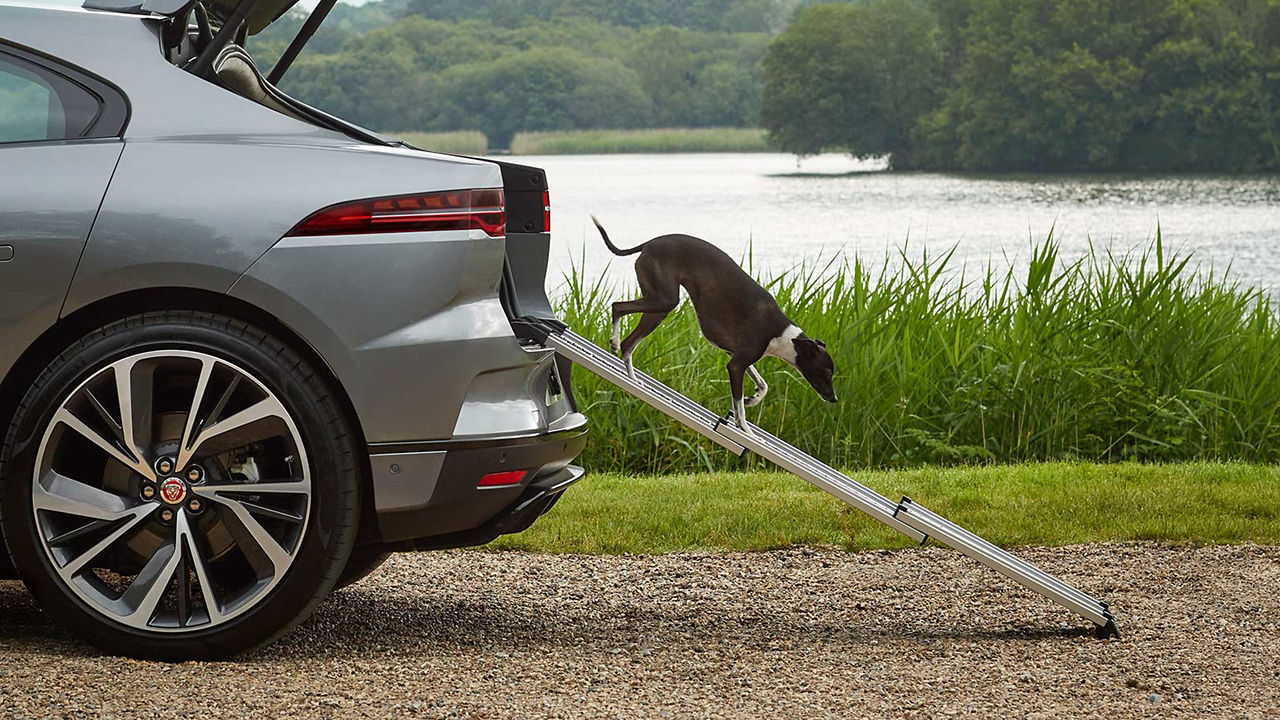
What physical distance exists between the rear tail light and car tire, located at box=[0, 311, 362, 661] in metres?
0.35

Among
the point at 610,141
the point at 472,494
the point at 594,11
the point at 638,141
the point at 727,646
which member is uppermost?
the point at 594,11

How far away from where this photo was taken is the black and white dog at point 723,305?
14.5ft

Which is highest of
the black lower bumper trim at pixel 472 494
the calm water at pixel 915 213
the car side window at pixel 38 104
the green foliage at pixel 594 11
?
the green foliage at pixel 594 11

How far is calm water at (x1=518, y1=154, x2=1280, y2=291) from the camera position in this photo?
28172 mm

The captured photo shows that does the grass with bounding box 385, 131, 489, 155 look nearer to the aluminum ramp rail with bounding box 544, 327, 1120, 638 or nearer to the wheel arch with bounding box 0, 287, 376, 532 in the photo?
the aluminum ramp rail with bounding box 544, 327, 1120, 638

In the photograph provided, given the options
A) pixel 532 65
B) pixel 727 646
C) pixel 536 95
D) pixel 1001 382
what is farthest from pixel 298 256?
pixel 532 65

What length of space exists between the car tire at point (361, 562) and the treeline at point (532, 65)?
2629cm

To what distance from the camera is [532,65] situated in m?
47.2

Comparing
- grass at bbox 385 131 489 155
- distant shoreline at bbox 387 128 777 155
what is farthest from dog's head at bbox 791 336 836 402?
grass at bbox 385 131 489 155

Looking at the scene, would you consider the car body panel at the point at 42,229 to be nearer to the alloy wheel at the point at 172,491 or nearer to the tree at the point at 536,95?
the alloy wheel at the point at 172,491

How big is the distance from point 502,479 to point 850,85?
68.2 meters

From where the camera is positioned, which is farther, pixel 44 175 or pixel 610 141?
pixel 610 141

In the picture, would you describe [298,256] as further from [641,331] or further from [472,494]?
[641,331]

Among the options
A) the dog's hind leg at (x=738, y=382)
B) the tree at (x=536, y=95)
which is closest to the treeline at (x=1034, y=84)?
the tree at (x=536, y=95)
